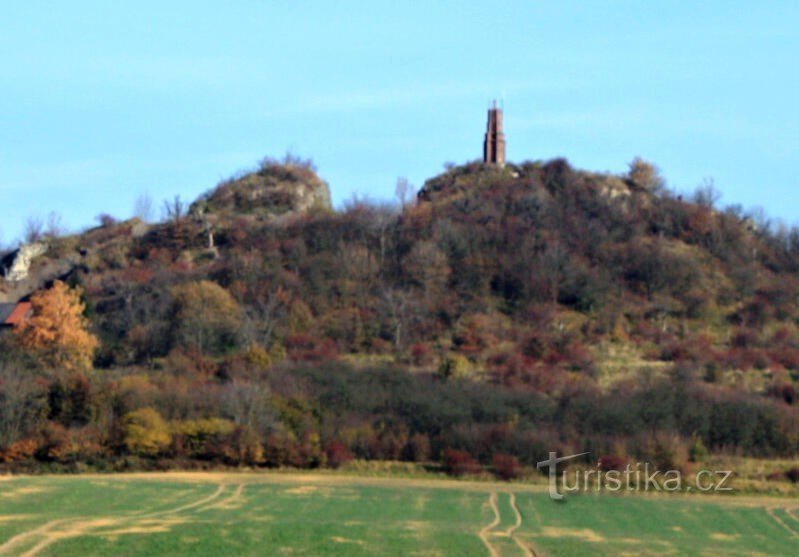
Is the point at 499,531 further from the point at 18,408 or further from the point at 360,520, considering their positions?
the point at 18,408

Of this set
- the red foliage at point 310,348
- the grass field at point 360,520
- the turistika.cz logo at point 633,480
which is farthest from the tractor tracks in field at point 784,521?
the red foliage at point 310,348

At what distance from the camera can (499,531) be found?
113 ft

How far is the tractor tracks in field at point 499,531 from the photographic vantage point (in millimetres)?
31266

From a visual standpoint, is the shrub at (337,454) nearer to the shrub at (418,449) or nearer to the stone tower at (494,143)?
the shrub at (418,449)

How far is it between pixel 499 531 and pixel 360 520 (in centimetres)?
401

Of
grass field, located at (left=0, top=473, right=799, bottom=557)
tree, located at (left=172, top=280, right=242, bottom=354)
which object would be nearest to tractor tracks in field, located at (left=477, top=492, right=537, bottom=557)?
grass field, located at (left=0, top=473, right=799, bottom=557)

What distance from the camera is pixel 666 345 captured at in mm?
67625

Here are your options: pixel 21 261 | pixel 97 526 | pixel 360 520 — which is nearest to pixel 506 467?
pixel 360 520

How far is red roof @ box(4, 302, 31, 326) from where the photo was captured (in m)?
70.3

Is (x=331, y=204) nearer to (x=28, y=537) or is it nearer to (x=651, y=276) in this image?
(x=651, y=276)

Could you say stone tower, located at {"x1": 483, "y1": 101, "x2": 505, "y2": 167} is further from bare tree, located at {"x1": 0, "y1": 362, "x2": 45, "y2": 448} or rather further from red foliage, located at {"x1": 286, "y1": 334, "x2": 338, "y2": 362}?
bare tree, located at {"x1": 0, "y1": 362, "x2": 45, "y2": 448}

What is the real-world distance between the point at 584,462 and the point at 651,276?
89.6 feet

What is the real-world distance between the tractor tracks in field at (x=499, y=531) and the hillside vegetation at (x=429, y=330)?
404 inches

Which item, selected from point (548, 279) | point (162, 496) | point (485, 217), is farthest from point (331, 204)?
point (162, 496)
